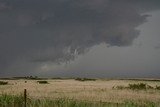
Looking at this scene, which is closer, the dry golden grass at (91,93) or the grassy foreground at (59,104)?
the grassy foreground at (59,104)

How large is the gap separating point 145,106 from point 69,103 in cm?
362

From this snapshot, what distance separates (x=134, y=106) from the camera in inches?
762

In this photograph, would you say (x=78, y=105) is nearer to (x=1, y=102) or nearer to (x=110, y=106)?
(x=110, y=106)

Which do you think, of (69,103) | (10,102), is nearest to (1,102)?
(10,102)

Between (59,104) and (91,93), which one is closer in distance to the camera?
(59,104)

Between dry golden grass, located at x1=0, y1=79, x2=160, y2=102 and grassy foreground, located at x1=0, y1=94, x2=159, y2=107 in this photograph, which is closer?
grassy foreground, located at x1=0, y1=94, x2=159, y2=107

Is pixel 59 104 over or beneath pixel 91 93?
beneath

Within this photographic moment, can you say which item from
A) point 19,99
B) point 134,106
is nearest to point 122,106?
point 134,106

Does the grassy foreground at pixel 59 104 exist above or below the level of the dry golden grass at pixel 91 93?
below

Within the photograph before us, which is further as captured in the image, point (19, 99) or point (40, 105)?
point (19, 99)

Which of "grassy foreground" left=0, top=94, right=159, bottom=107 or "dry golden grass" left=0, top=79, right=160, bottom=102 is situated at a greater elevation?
"dry golden grass" left=0, top=79, right=160, bottom=102

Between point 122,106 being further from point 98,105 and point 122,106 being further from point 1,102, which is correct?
point 1,102

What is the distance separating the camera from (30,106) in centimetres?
2022

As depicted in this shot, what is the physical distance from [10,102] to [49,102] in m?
2.18
